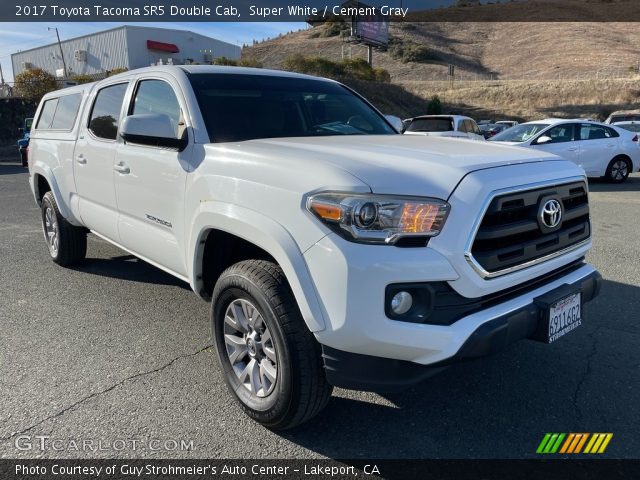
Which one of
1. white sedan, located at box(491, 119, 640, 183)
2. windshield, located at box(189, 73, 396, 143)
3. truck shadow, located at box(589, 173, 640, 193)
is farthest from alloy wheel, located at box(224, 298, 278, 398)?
truck shadow, located at box(589, 173, 640, 193)

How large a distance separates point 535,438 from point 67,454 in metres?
2.40

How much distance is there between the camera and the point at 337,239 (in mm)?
2229

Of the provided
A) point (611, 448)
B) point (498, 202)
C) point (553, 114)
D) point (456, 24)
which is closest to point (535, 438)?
point (611, 448)

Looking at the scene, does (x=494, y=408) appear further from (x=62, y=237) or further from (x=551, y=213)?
(x=62, y=237)

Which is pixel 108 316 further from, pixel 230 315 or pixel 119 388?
pixel 230 315

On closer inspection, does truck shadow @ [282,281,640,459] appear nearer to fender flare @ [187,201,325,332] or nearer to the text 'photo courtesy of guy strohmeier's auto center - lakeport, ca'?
the text 'photo courtesy of guy strohmeier's auto center - lakeport, ca'

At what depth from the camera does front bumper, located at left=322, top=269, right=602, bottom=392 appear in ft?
7.36

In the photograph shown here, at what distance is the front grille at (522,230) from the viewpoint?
2.38 metres

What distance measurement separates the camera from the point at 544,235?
270 cm

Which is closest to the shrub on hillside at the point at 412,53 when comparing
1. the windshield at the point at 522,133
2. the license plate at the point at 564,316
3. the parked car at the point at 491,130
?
the parked car at the point at 491,130

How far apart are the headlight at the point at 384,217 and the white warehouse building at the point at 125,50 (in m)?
52.4

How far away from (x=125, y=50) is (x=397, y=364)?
5896cm

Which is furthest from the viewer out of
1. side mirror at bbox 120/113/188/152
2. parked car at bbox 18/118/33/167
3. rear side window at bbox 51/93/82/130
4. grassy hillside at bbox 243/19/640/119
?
grassy hillside at bbox 243/19/640/119

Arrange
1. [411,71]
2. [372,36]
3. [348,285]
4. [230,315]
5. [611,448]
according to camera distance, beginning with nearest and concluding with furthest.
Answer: [348,285]
[611,448]
[230,315]
[372,36]
[411,71]
